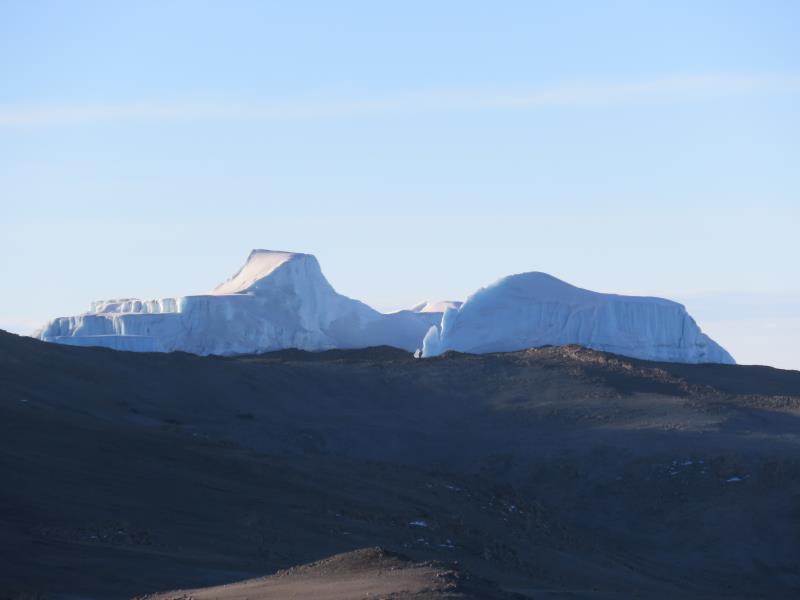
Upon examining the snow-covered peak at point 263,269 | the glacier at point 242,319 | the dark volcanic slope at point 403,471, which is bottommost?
the dark volcanic slope at point 403,471

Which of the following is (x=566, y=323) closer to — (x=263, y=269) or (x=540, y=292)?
(x=540, y=292)

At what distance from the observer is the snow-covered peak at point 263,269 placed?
213 feet

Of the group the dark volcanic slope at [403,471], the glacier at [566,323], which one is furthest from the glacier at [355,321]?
the dark volcanic slope at [403,471]

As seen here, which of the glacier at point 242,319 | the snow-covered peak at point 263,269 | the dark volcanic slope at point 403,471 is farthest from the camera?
the snow-covered peak at point 263,269

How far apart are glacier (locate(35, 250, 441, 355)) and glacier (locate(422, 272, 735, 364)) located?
10.8 meters

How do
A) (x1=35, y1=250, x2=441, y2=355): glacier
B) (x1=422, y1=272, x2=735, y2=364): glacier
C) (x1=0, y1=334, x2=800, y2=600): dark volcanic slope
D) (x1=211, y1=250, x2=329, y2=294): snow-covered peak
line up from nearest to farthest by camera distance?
(x1=0, y1=334, x2=800, y2=600): dark volcanic slope < (x1=422, y1=272, x2=735, y2=364): glacier < (x1=35, y1=250, x2=441, y2=355): glacier < (x1=211, y1=250, x2=329, y2=294): snow-covered peak

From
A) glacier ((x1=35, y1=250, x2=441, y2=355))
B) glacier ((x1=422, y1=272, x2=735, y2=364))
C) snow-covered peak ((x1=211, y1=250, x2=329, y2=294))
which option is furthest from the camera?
snow-covered peak ((x1=211, y1=250, x2=329, y2=294))

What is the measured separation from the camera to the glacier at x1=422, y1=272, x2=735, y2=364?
55219 mm

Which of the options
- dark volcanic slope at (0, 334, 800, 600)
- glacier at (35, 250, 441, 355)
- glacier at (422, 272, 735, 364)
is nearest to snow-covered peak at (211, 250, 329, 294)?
glacier at (35, 250, 441, 355)

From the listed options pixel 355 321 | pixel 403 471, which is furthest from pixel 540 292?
pixel 403 471

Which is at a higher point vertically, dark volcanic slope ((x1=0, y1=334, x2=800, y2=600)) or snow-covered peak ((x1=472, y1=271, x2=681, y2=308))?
snow-covered peak ((x1=472, y1=271, x2=681, y2=308))

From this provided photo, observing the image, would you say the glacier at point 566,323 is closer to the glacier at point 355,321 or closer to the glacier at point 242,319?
the glacier at point 355,321

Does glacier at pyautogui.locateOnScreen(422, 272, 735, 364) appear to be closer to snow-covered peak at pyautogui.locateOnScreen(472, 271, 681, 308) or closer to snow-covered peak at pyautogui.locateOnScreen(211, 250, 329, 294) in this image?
snow-covered peak at pyautogui.locateOnScreen(472, 271, 681, 308)

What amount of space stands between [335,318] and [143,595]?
5123 cm
